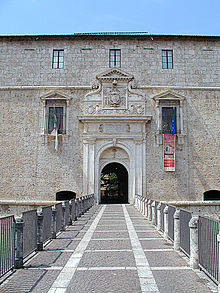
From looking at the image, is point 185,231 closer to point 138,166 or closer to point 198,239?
point 198,239

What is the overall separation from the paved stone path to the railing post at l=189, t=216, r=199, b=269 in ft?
0.59

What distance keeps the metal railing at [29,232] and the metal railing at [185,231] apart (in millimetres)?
3976

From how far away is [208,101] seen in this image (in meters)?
28.1

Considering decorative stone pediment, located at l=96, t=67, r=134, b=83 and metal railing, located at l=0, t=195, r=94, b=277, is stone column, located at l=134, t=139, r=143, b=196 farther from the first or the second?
metal railing, located at l=0, t=195, r=94, b=277

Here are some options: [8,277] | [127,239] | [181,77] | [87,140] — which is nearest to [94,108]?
[87,140]

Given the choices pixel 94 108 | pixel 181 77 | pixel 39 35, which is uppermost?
pixel 39 35

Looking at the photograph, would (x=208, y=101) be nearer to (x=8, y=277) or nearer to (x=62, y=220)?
(x=62, y=220)

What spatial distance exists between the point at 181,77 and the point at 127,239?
19.9 m

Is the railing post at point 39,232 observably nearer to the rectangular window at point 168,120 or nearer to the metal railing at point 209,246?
the metal railing at point 209,246

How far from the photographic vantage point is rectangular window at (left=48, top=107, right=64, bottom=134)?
27942 mm

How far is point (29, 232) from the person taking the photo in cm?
874

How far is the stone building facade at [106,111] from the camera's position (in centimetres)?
2717

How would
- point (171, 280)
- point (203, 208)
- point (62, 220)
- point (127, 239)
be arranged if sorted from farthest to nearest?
point (203, 208), point (62, 220), point (127, 239), point (171, 280)

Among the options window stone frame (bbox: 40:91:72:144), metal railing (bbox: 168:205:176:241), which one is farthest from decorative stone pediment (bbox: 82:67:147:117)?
metal railing (bbox: 168:205:176:241)
